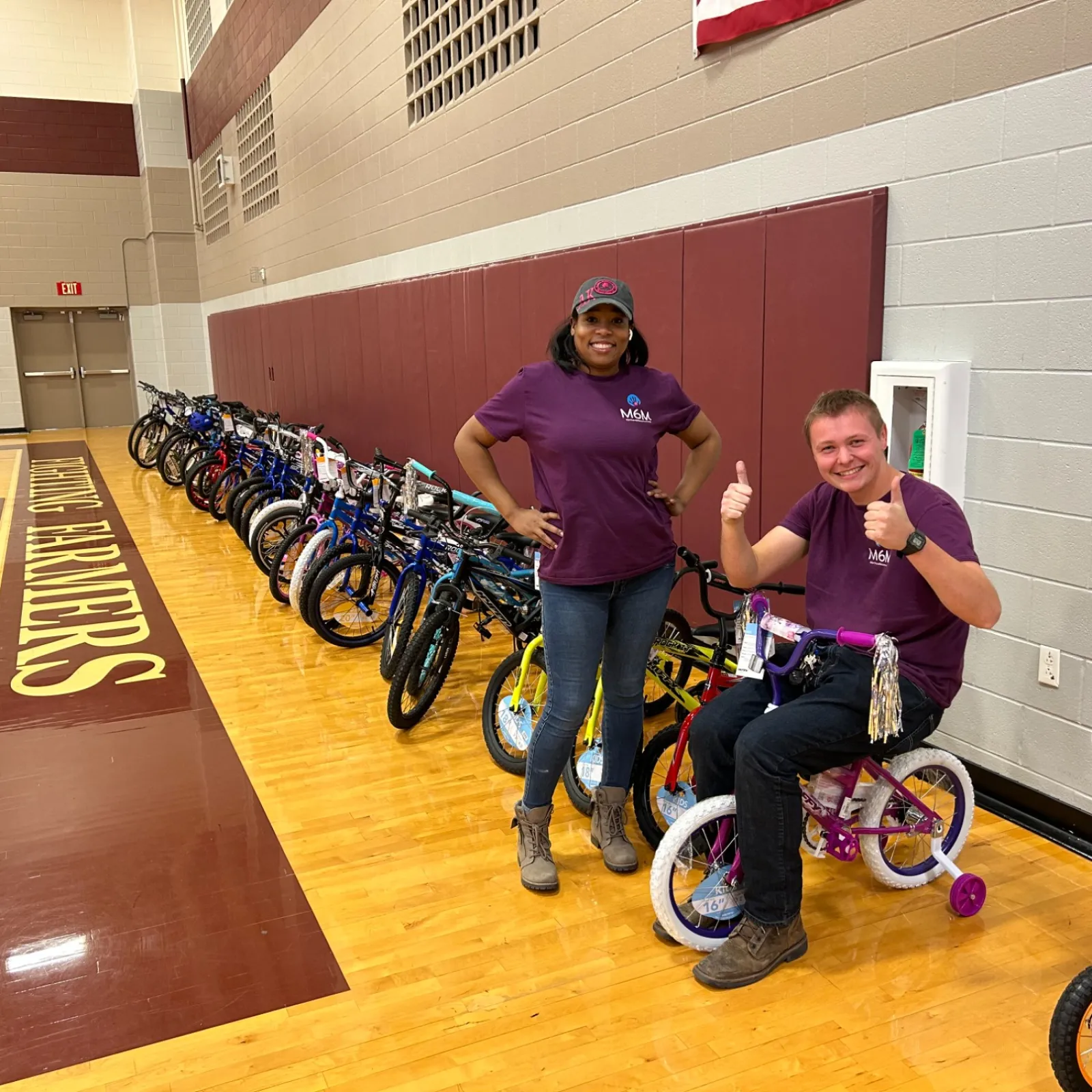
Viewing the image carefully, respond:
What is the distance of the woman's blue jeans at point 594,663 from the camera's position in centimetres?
248

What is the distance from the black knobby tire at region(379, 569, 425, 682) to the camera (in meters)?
3.83

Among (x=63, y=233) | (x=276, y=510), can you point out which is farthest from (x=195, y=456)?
(x=63, y=233)

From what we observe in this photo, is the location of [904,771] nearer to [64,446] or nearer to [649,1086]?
[649,1086]

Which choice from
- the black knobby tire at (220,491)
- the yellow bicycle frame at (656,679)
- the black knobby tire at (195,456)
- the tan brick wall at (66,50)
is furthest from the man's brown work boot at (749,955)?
the tan brick wall at (66,50)

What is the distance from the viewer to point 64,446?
44.5 ft

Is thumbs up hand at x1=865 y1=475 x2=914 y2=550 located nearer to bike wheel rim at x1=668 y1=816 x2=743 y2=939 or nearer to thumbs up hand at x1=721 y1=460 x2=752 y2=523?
thumbs up hand at x1=721 y1=460 x2=752 y2=523

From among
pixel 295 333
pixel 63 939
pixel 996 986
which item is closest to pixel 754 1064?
pixel 996 986

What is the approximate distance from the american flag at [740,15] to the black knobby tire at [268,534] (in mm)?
3249

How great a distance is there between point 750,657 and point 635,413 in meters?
0.66

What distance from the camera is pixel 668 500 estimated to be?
2.62m

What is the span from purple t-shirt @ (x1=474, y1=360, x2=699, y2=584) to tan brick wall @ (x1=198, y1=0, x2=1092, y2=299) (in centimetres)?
139

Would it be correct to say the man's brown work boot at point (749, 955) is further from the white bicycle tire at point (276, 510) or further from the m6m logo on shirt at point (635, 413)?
the white bicycle tire at point (276, 510)

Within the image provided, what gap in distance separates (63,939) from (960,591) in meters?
2.29

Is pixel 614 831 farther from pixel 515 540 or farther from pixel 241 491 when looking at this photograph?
pixel 241 491
